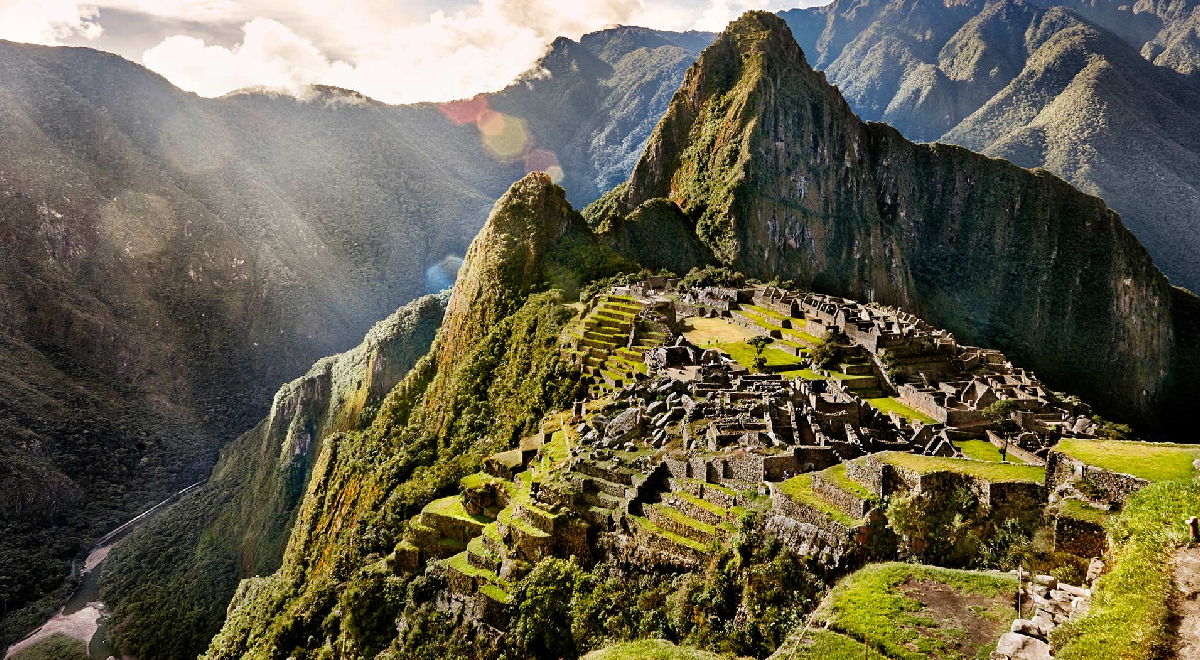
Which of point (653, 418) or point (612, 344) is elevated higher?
point (612, 344)

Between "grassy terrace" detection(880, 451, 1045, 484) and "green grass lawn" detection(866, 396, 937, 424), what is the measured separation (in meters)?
15.7

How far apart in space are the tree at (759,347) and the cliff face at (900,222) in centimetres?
7963

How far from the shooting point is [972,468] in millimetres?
14008

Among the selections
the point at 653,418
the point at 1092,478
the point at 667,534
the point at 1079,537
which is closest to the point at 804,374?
the point at 653,418

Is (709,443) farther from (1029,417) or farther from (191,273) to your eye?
(191,273)

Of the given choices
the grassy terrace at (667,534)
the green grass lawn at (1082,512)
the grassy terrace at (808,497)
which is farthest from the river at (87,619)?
the green grass lawn at (1082,512)

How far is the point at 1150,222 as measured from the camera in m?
199

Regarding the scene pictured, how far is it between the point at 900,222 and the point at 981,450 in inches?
6714

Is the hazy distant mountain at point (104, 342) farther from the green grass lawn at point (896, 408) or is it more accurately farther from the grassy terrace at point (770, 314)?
the green grass lawn at point (896, 408)

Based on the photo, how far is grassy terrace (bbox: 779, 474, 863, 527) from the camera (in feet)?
46.2

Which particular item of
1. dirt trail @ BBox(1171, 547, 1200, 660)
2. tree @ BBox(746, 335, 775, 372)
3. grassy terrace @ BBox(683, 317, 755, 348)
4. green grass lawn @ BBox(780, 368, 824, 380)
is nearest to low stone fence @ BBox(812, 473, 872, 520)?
dirt trail @ BBox(1171, 547, 1200, 660)

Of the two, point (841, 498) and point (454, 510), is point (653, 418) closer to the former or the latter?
point (454, 510)

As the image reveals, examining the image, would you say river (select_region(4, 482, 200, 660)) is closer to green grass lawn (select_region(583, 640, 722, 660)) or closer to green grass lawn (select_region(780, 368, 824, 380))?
green grass lawn (select_region(780, 368, 824, 380))

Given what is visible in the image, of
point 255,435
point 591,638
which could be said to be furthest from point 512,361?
point 255,435
